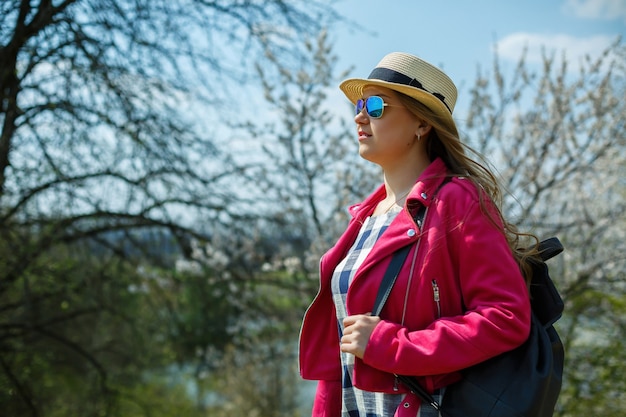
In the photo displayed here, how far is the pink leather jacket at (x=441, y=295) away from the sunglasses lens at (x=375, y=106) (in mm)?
197

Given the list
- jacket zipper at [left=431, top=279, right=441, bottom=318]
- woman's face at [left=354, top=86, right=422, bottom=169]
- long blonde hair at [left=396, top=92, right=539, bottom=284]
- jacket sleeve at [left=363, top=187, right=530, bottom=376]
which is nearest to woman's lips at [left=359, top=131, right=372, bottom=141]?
woman's face at [left=354, top=86, right=422, bottom=169]

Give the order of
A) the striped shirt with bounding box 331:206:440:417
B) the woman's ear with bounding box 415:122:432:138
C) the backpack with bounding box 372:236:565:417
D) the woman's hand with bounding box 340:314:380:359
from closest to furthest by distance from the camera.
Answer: the backpack with bounding box 372:236:565:417 → the woman's hand with bounding box 340:314:380:359 → the striped shirt with bounding box 331:206:440:417 → the woman's ear with bounding box 415:122:432:138

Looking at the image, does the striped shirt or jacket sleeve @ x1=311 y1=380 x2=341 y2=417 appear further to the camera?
jacket sleeve @ x1=311 y1=380 x2=341 y2=417

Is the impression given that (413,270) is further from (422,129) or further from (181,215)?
(181,215)

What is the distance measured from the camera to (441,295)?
1.58 m

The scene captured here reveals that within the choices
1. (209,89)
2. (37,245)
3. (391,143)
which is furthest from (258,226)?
(391,143)

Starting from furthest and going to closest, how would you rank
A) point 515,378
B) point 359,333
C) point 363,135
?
point 363,135
point 359,333
point 515,378

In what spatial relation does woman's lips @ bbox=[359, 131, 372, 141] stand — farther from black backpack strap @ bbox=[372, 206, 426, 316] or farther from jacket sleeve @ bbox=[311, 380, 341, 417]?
jacket sleeve @ bbox=[311, 380, 341, 417]

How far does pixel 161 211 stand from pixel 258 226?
781 millimetres

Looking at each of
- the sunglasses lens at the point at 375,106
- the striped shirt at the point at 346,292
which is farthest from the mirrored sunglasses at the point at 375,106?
the striped shirt at the point at 346,292

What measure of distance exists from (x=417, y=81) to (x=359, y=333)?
67 centimetres

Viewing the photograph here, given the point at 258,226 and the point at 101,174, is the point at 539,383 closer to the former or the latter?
the point at 101,174

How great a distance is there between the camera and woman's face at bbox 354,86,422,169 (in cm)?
178

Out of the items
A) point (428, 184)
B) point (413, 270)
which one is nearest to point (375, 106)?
point (428, 184)
